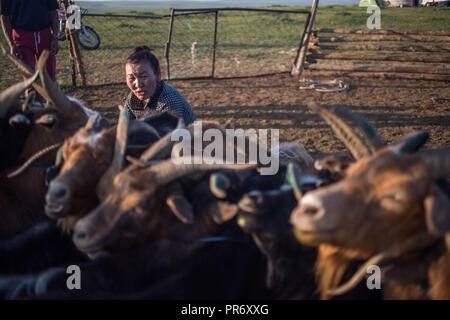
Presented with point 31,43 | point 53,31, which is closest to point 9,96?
point 31,43

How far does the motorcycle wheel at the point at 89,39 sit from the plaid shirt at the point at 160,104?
44.8 feet

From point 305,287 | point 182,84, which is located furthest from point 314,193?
point 182,84

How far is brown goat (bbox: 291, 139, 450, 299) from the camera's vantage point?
1804 millimetres

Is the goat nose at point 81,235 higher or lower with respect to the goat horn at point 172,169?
lower

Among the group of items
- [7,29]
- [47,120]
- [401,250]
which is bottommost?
[401,250]

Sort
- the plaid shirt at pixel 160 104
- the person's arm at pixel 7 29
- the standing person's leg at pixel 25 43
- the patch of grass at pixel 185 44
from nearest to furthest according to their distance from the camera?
the plaid shirt at pixel 160 104
the person's arm at pixel 7 29
the standing person's leg at pixel 25 43
the patch of grass at pixel 185 44

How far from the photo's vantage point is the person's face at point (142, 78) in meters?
4.09

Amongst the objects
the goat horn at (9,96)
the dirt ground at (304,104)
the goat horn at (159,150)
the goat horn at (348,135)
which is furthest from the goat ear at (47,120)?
the dirt ground at (304,104)

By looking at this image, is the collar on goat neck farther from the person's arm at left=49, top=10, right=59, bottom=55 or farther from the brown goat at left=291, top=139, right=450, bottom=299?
the person's arm at left=49, top=10, right=59, bottom=55

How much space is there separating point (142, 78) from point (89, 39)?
46.5 ft

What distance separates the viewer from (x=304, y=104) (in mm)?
9094
